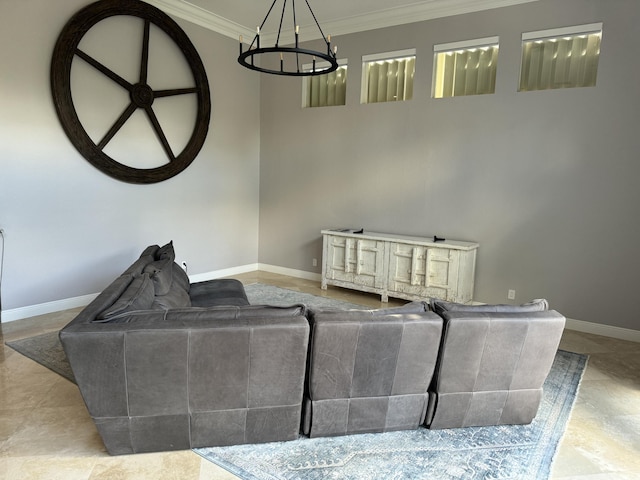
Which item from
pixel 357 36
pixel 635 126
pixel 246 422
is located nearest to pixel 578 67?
pixel 635 126

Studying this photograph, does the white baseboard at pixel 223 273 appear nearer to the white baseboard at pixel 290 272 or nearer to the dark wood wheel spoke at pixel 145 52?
the white baseboard at pixel 290 272

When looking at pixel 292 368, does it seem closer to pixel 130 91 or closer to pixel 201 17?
pixel 130 91

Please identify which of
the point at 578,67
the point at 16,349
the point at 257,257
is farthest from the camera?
the point at 257,257

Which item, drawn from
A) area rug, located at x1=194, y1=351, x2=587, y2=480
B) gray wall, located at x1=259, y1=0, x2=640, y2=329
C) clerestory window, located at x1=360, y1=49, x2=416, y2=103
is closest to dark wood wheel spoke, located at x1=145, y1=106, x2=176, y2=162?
gray wall, located at x1=259, y1=0, x2=640, y2=329

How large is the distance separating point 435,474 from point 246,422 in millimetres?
977

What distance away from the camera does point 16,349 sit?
11.5 feet

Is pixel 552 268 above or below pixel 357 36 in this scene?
below

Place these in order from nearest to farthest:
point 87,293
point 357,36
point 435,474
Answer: point 435,474 → point 87,293 → point 357,36

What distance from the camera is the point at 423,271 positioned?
15.9ft

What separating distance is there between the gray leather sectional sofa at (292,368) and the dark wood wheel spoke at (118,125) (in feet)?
8.93

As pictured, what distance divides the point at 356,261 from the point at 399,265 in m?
0.59

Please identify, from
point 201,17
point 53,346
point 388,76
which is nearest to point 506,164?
point 388,76

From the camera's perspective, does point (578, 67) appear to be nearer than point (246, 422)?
No

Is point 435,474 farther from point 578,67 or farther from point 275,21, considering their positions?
point 275,21
